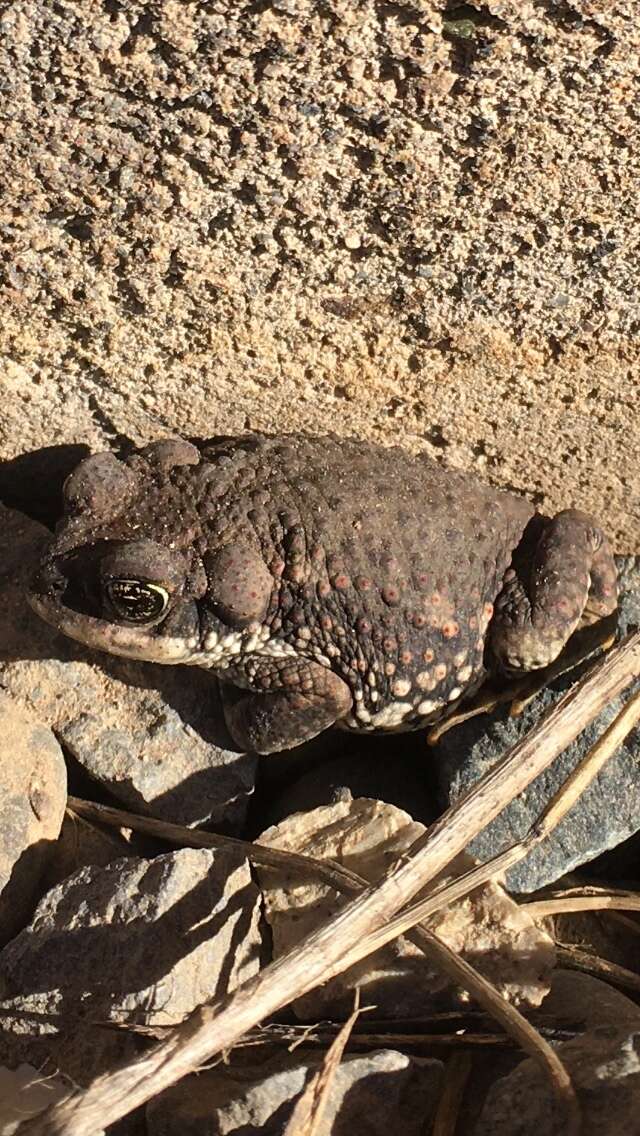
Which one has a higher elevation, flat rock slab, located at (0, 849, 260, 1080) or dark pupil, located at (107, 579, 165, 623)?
dark pupil, located at (107, 579, 165, 623)

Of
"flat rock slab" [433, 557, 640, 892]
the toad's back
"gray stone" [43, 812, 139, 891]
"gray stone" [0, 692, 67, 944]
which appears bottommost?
"gray stone" [43, 812, 139, 891]

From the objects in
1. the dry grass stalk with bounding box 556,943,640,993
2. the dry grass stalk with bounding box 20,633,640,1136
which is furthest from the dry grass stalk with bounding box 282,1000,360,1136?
the dry grass stalk with bounding box 556,943,640,993

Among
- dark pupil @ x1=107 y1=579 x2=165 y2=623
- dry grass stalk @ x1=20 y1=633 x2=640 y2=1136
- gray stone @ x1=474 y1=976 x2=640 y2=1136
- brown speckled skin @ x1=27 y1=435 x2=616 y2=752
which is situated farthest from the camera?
brown speckled skin @ x1=27 y1=435 x2=616 y2=752

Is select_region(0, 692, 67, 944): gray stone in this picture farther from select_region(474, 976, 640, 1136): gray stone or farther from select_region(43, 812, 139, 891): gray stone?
select_region(474, 976, 640, 1136): gray stone

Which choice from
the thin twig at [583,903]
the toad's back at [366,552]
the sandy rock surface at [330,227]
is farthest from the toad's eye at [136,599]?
the thin twig at [583,903]

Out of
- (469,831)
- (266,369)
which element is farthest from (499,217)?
(469,831)

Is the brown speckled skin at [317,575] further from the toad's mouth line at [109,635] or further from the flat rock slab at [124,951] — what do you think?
the flat rock slab at [124,951]

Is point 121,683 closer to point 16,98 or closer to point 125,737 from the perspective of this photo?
point 125,737
